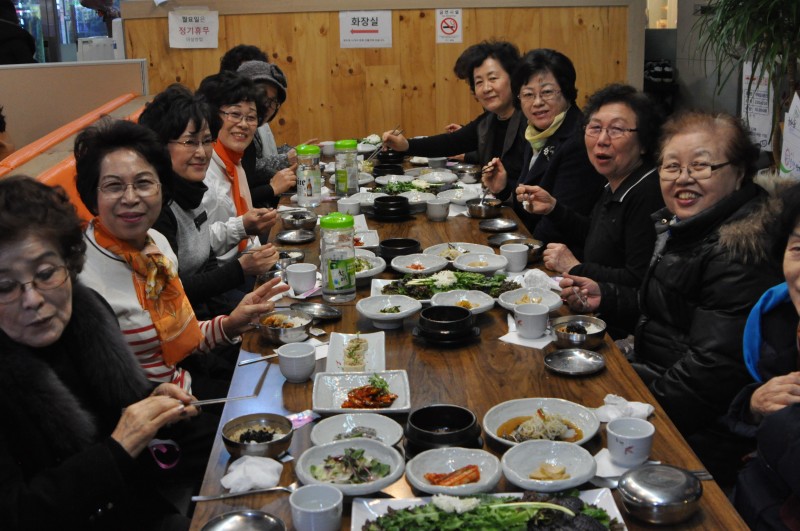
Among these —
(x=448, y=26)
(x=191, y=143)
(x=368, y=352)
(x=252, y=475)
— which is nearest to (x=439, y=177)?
(x=191, y=143)

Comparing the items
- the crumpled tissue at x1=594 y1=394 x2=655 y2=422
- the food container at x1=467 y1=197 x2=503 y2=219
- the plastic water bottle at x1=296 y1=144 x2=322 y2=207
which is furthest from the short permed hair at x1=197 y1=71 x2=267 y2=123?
the crumpled tissue at x1=594 y1=394 x2=655 y2=422

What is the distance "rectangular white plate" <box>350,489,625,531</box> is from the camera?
1474 millimetres

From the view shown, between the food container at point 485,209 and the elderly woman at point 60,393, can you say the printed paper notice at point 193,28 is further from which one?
the elderly woman at point 60,393

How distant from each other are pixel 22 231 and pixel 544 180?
2.55 meters

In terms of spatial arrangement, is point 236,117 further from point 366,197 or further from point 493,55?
point 493,55

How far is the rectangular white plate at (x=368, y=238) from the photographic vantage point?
3.19 metres

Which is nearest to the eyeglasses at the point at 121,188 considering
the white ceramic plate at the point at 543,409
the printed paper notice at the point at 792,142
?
the white ceramic plate at the point at 543,409

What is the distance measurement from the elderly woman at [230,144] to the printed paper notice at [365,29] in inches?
87.8

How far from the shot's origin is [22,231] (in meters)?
1.74

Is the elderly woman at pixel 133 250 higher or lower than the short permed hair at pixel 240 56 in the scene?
lower

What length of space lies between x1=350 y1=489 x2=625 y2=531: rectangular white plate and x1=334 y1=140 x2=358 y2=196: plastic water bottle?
281 cm

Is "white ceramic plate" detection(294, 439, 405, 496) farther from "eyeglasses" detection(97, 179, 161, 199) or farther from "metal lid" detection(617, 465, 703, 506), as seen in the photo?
"eyeglasses" detection(97, 179, 161, 199)

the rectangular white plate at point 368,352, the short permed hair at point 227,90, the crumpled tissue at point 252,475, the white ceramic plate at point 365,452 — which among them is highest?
the short permed hair at point 227,90

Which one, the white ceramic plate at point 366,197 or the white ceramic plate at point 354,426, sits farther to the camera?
the white ceramic plate at point 366,197
